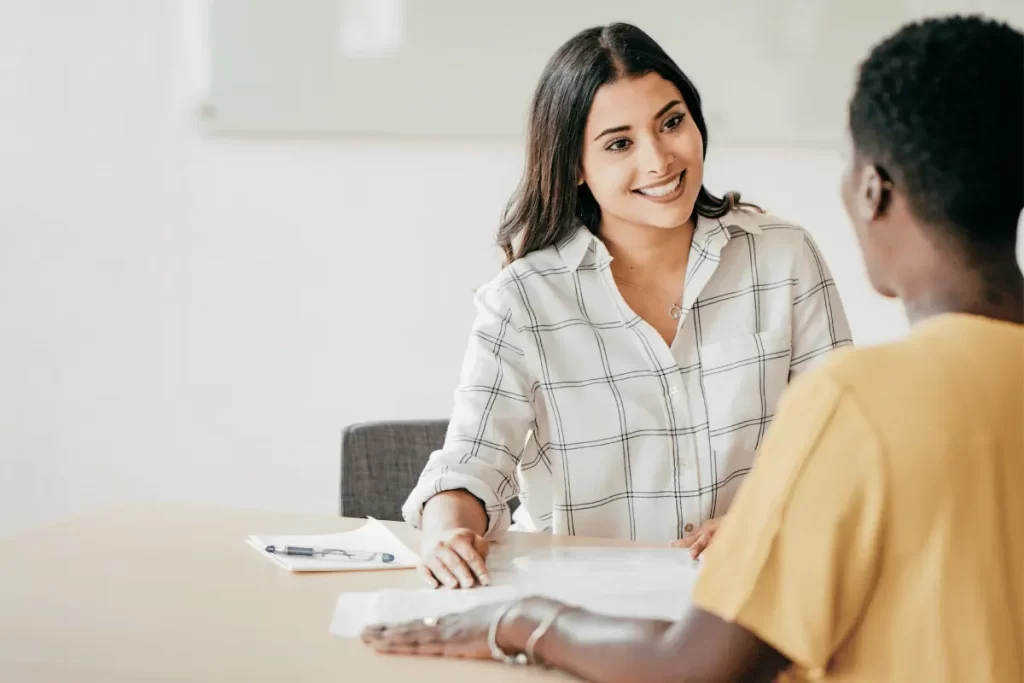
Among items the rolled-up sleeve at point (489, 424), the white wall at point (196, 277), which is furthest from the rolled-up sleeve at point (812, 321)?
the white wall at point (196, 277)

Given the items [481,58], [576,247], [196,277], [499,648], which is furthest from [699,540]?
[196,277]

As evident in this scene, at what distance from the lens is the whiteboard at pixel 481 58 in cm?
274

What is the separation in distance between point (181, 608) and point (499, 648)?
1.36 feet

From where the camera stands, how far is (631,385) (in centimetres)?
176

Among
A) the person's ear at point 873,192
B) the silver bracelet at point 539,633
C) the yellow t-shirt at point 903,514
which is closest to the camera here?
the yellow t-shirt at point 903,514

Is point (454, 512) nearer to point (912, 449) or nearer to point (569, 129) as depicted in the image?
point (569, 129)

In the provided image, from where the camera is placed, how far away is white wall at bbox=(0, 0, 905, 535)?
2877 mm

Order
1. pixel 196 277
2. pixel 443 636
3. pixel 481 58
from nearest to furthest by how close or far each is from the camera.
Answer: pixel 443 636
pixel 481 58
pixel 196 277

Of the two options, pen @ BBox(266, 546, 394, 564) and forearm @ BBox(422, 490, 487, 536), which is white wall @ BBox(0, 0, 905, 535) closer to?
forearm @ BBox(422, 490, 487, 536)

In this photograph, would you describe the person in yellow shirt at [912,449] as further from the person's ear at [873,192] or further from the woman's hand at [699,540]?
the woman's hand at [699,540]

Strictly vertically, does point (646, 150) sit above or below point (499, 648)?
above

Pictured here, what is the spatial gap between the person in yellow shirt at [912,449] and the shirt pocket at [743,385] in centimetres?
86

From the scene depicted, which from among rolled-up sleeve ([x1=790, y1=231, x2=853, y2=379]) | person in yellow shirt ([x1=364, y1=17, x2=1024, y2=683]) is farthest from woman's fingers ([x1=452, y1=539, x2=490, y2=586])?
rolled-up sleeve ([x1=790, y1=231, x2=853, y2=379])

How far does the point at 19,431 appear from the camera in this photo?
122 inches
